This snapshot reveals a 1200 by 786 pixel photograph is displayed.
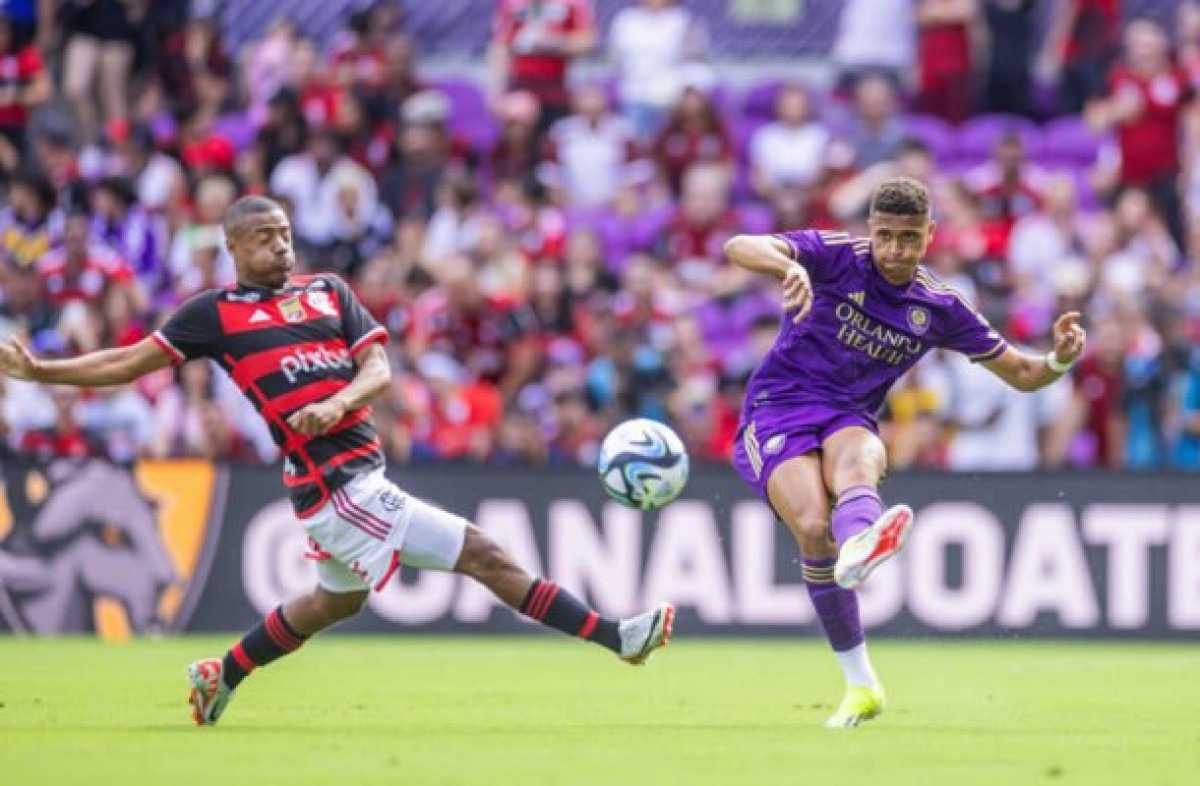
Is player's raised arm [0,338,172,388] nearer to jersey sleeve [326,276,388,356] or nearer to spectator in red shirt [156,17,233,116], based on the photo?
jersey sleeve [326,276,388,356]

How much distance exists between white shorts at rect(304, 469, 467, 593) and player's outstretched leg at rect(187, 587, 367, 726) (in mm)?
209

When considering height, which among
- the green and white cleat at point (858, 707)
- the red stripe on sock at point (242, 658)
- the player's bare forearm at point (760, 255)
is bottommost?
the green and white cleat at point (858, 707)

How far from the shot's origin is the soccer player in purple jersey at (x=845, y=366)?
1055 centimetres

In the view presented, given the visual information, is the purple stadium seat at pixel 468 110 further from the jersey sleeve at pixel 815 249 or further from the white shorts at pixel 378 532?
the white shorts at pixel 378 532

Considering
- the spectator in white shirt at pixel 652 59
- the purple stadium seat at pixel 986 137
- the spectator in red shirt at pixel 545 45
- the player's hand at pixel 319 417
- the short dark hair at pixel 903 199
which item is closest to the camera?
the player's hand at pixel 319 417

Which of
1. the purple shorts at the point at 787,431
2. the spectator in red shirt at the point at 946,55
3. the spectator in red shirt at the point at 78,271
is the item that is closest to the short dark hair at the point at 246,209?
the purple shorts at the point at 787,431

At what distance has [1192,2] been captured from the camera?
24.6m

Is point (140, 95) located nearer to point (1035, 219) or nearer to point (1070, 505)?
point (1035, 219)

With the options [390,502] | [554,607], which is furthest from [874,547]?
[390,502]

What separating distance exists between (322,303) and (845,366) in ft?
7.83

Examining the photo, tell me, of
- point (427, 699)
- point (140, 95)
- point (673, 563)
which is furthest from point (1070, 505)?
point (140, 95)

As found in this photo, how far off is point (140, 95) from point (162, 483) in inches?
284

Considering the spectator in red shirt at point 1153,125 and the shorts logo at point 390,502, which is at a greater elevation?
the spectator in red shirt at point 1153,125

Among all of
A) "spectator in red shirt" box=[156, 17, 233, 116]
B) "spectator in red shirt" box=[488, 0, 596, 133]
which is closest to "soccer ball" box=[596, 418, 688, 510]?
"spectator in red shirt" box=[488, 0, 596, 133]
